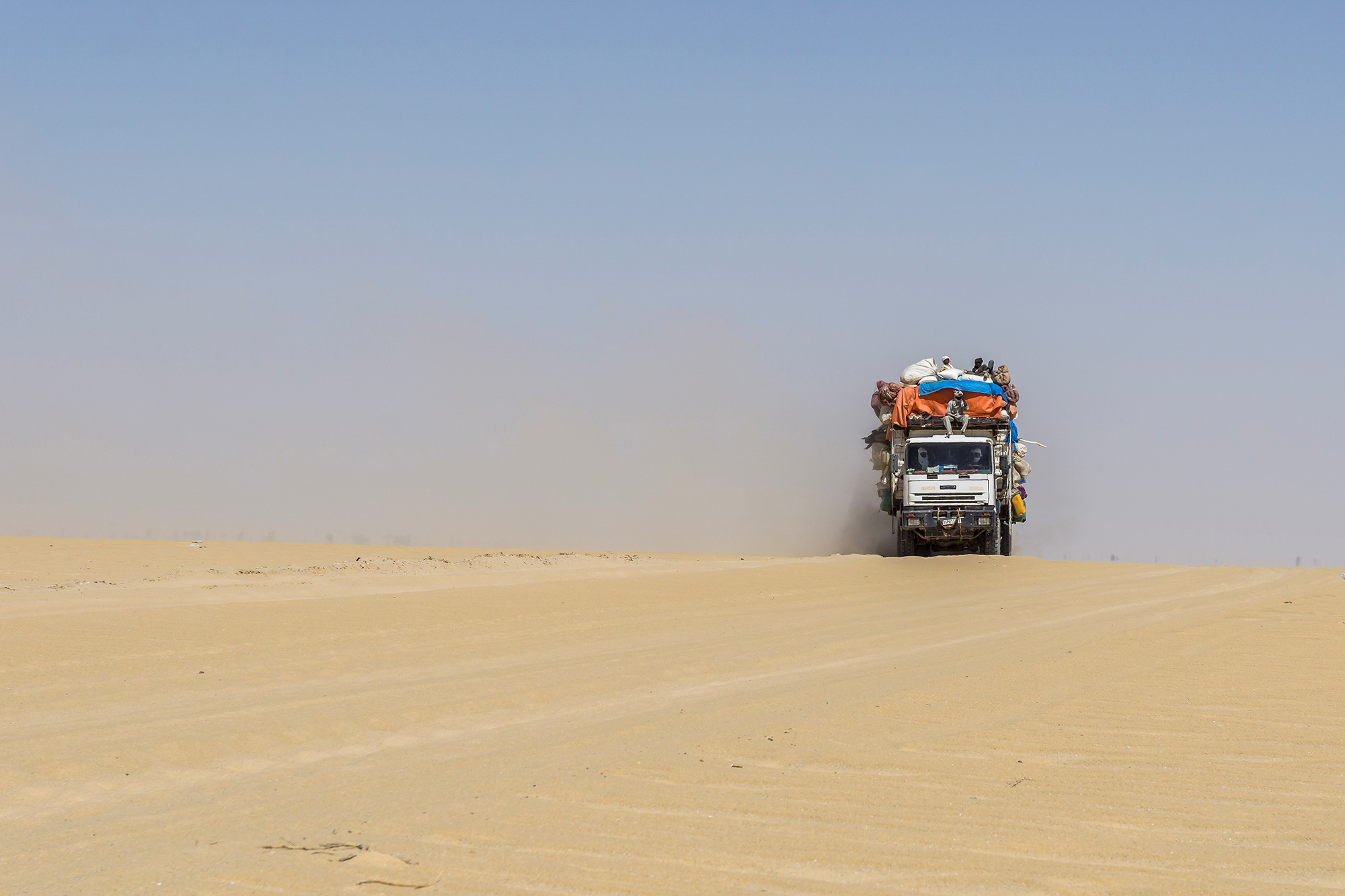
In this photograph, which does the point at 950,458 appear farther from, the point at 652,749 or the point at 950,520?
the point at 652,749

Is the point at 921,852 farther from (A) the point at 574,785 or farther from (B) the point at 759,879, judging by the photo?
(A) the point at 574,785

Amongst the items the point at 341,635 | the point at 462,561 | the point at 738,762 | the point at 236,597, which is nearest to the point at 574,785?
the point at 738,762

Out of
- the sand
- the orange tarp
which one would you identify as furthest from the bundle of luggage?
the sand

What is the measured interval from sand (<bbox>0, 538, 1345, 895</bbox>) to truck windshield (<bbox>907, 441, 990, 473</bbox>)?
36.5 ft

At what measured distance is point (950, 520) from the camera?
26.2m

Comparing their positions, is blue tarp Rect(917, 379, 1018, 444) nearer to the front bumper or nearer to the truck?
the truck

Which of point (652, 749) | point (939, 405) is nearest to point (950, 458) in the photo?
point (939, 405)

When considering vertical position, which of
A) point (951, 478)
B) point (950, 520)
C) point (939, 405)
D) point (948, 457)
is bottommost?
point (950, 520)

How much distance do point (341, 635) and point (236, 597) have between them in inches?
150

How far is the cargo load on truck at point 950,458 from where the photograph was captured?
26234mm

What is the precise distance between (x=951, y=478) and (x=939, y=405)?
5.97 feet

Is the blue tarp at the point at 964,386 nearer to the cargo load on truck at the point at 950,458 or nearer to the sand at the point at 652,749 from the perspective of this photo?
the cargo load on truck at the point at 950,458

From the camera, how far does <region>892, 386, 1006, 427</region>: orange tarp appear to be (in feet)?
87.8

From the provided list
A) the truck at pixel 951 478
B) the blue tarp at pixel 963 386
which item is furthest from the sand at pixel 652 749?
the blue tarp at pixel 963 386
